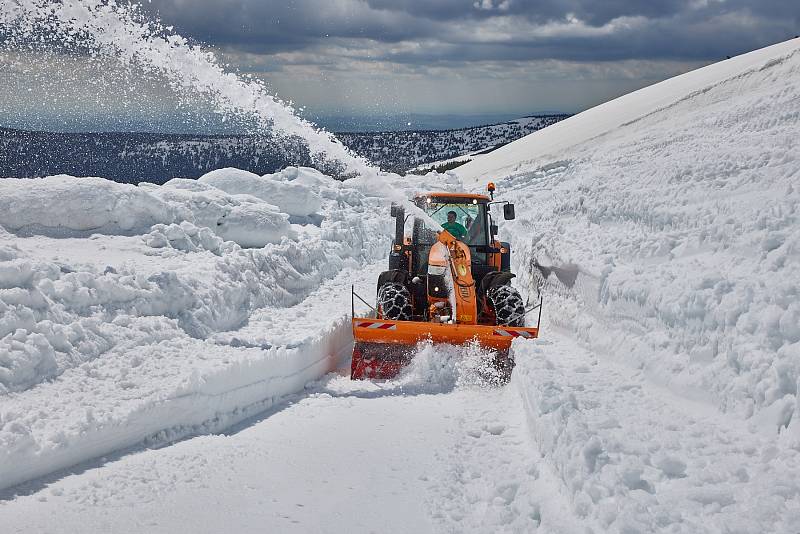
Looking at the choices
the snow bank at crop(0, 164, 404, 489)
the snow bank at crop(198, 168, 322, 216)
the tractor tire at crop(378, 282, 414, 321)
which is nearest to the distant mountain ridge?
the snow bank at crop(198, 168, 322, 216)

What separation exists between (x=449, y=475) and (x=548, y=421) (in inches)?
36.7

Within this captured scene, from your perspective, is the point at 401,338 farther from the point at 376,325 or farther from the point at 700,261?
the point at 700,261

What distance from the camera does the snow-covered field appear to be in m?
4.57

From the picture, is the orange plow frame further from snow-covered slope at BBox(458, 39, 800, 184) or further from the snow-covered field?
snow-covered slope at BBox(458, 39, 800, 184)

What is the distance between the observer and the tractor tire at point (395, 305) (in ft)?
29.3

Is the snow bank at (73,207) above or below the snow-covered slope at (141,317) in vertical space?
above

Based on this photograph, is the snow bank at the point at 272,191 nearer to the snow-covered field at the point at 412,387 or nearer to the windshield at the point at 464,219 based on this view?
the snow-covered field at the point at 412,387

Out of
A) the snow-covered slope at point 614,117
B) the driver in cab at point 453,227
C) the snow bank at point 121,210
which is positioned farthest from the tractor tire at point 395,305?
the snow-covered slope at point 614,117

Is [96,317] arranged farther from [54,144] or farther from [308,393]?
[54,144]

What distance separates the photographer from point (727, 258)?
7.18 m

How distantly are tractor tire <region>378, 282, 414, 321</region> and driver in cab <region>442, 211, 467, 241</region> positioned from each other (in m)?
1.59

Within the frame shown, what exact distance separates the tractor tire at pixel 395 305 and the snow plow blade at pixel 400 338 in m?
0.69

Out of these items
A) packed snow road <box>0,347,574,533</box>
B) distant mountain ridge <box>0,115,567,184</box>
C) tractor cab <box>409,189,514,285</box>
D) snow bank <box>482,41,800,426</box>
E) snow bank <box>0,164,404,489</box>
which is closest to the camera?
packed snow road <box>0,347,574,533</box>

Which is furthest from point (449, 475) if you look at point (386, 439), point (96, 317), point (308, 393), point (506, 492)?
point (96, 317)
